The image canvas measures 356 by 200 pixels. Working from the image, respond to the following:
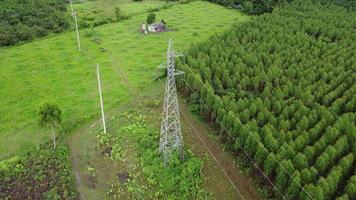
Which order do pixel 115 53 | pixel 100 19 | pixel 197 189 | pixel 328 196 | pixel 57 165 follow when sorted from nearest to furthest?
pixel 328 196, pixel 197 189, pixel 57 165, pixel 115 53, pixel 100 19

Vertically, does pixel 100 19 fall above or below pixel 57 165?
above

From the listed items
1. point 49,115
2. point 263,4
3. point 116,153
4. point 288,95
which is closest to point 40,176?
point 49,115

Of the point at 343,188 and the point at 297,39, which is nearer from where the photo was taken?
the point at 343,188

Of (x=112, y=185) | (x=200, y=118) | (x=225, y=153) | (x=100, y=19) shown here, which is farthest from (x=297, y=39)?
(x=100, y=19)

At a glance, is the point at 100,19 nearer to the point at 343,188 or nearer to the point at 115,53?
the point at 115,53

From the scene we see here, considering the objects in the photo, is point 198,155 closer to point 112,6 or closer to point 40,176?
point 40,176

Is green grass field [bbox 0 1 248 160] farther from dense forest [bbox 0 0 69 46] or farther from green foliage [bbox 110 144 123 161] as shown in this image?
green foliage [bbox 110 144 123 161]

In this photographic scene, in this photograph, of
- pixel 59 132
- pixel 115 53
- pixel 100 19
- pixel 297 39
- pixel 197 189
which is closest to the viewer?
pixel 197 189
